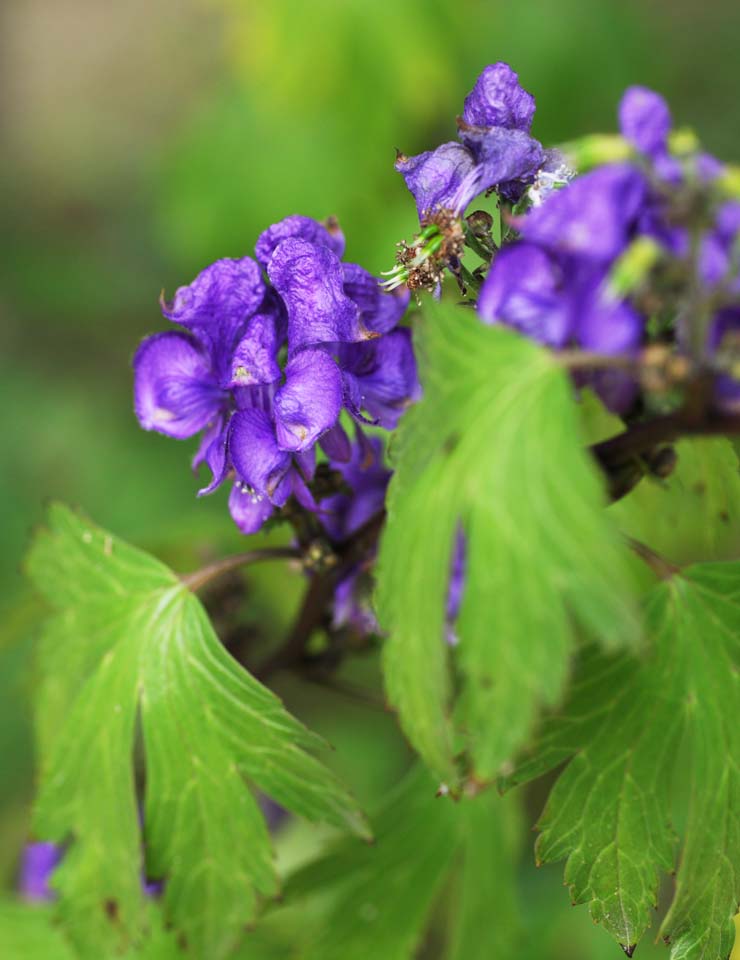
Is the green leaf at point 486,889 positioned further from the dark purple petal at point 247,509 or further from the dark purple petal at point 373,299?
the dark purple petal at point 373,299

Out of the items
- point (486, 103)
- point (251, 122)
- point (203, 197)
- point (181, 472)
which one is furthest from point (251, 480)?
point (251, 122)

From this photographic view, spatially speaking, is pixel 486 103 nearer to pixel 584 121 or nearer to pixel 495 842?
pixel 495 842

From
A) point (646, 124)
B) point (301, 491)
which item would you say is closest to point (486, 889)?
point (301, 491)

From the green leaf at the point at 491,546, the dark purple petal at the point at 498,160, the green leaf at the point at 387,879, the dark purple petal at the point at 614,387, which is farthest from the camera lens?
the green leaf at the point at 387,879

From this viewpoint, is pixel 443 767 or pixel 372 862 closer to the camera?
pixel 443 767

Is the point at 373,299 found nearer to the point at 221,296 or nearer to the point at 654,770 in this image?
the point at 221,296

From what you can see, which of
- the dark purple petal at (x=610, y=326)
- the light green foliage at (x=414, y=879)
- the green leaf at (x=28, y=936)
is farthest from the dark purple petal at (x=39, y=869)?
the dark purple petal at (x=610, y=326)

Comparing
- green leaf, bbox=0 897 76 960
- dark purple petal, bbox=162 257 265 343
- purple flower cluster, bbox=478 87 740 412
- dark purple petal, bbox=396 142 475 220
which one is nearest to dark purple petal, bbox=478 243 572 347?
purple flower cluster, bbox=478 87 740 412
